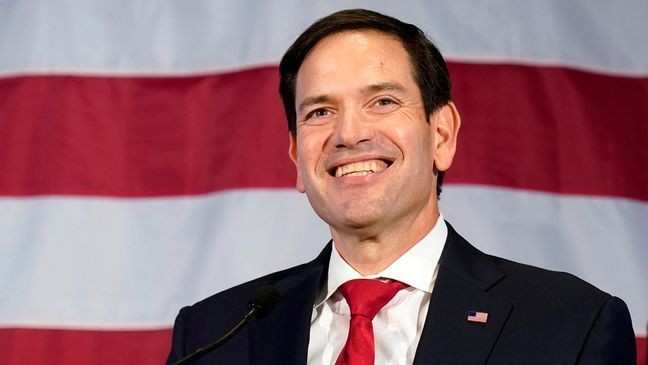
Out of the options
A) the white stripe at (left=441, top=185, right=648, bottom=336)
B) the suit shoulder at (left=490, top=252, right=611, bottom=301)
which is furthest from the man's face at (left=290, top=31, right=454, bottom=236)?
the white stripe at (left=441, top=185, right=648, bottom=336)

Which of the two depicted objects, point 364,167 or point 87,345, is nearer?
point 364,167

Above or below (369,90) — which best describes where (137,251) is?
below

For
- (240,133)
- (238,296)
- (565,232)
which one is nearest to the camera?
(238,296)

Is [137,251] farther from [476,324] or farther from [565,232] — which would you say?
[476,324]

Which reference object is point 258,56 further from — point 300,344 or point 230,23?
point 300,344

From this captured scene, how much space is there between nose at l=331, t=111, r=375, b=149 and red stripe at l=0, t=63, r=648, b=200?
85cm

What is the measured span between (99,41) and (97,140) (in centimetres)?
26

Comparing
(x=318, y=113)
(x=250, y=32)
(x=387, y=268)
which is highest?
(x=250, y=32)

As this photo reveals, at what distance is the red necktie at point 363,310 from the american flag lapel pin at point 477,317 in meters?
0.16

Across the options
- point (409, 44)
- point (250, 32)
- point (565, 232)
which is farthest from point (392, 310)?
point (250, 32)

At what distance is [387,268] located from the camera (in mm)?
2086

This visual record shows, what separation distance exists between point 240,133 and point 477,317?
117 cm

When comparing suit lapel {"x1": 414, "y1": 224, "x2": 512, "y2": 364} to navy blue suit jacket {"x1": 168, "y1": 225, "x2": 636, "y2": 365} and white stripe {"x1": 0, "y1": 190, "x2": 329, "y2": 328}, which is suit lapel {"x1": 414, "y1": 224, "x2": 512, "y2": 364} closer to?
navy blue suit jacket {"x1": 168, "y1": 225, "x2": 636, "y2": 365}

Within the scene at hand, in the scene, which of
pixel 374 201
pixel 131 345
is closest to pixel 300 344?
pixel 374 201
